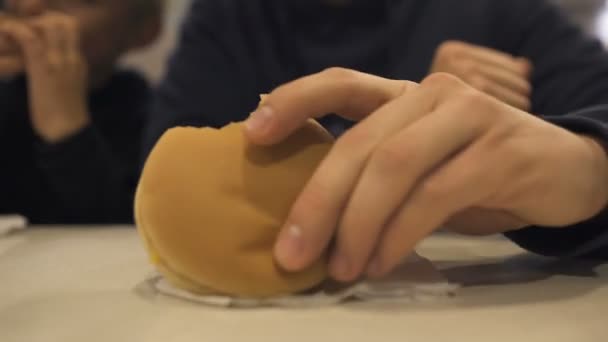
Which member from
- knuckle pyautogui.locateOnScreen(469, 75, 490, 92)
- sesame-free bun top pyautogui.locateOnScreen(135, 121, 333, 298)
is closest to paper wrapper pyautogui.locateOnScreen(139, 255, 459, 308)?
sesame-free bun top pyautogui.locateOnScreen(135, 121, 333, 298)

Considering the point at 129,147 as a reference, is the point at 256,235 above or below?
above

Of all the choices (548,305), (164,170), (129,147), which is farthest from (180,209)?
(129,147)

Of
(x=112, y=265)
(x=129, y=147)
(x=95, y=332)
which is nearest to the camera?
(x=95, y=332)

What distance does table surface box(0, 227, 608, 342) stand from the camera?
250 millimetres

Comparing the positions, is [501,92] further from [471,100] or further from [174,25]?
[174,25]

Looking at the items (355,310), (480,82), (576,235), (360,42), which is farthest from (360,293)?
(360,42)

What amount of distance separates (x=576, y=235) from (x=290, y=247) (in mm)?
161

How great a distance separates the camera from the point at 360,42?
65cm

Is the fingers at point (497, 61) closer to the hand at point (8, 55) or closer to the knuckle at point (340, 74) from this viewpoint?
the knuckle at point (340, 74)

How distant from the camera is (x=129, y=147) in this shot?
0.89 metres

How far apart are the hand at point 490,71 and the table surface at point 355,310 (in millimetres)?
141

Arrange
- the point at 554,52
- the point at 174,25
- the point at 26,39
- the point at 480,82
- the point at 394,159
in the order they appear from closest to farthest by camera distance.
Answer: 1. the point at 394,159
2. the point at 480,82
3. the point at 554,52
4. the point at 26,39
5. the point at 174,25

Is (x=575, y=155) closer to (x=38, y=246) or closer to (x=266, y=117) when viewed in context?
(x=266, y=117)

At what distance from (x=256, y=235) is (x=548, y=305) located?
13 cm
